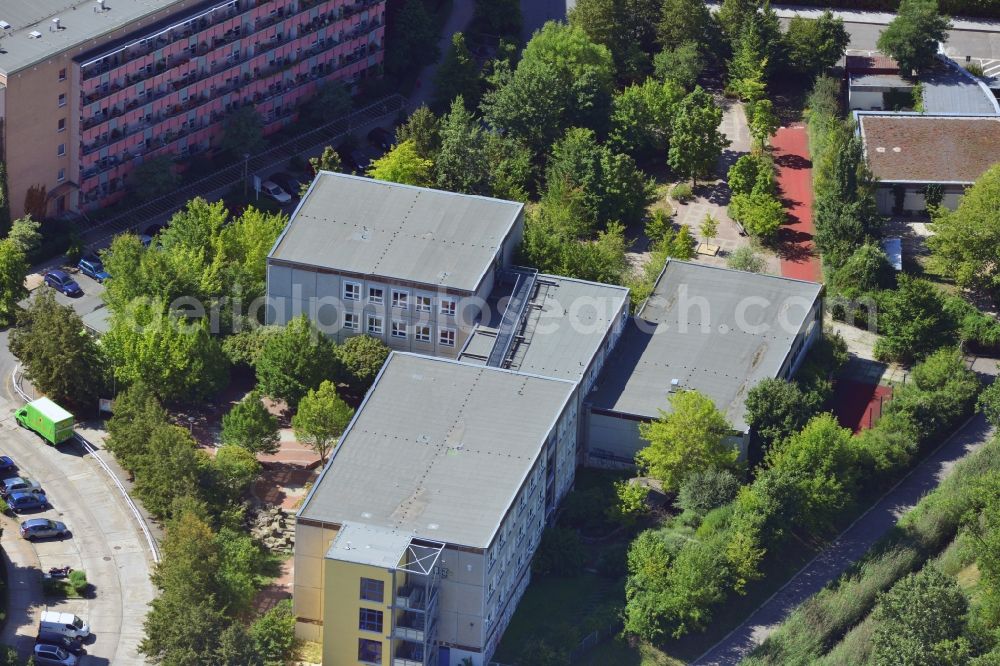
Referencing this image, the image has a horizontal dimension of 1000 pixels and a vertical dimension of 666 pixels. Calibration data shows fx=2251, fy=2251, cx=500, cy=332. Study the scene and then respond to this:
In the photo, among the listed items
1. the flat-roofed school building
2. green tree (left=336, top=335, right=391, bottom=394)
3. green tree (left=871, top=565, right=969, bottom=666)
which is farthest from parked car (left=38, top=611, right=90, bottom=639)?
green tree (left=871, top=565, right=969, bottom=666)

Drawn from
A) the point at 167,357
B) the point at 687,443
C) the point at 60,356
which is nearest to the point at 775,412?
the point at 687,443

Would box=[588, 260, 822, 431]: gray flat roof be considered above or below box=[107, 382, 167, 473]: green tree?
above

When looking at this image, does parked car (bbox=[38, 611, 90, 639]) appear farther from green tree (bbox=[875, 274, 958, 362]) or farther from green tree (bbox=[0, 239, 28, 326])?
green tree (bbox=[875, 274, 958, 362])

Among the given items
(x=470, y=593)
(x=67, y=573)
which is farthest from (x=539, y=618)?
(x=67, y=573)

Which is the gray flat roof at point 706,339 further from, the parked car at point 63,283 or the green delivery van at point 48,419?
the parked car at point 63,283

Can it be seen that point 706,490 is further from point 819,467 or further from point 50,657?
point 50,657

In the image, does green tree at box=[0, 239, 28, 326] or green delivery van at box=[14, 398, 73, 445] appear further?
green tree at box=[0, 239, 28, 326]

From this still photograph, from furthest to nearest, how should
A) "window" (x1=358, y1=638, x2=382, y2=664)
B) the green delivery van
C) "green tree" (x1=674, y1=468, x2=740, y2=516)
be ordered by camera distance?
the green delivery van, "green tree" (x1=674, y1=468, x2=740, y2=516), "window" (x1=358, y1=638, x2=382, y2=664)
